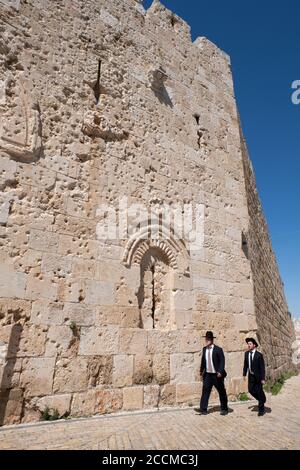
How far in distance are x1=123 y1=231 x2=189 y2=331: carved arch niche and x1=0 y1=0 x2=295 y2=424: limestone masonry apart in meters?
0.02

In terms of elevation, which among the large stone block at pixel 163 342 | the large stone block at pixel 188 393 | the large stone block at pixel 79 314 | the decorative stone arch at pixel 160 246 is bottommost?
the large stone block at pixel 188 393

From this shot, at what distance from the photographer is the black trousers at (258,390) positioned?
4.82 metres

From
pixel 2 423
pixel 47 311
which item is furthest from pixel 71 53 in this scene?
pixel 2 423

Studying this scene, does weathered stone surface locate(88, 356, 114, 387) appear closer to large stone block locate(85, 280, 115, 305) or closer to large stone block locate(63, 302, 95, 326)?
large stone block locate(63, 302, 95, 326)

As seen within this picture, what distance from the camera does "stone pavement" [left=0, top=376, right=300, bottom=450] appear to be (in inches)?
130

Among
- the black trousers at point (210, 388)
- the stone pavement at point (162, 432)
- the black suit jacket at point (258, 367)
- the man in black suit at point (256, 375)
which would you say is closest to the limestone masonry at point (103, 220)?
the stone pavement at point (162, 432)

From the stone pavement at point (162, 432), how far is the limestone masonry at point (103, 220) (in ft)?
1.23

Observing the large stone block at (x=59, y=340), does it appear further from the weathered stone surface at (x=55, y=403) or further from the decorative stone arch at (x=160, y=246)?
the decorative stone arch at (x=160, y=246)

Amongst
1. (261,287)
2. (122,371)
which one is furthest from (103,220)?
(261,287)

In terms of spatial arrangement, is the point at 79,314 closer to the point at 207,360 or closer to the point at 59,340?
the point at 59,340

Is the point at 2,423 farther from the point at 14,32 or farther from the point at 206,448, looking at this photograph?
the point at 14,32

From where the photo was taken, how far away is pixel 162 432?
3770 millimetres

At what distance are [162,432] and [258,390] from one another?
185 cm

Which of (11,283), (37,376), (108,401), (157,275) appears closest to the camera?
(37,376)
